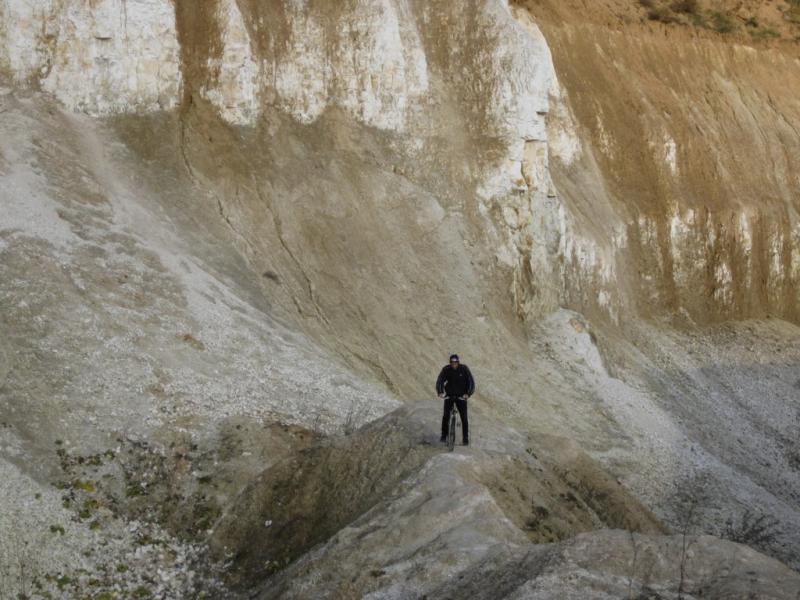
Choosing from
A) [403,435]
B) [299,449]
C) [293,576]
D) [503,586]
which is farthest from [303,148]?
[503,586]

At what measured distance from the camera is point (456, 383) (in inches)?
571

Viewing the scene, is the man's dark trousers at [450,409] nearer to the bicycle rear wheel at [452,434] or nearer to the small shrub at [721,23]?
the bicycle rear wheel at [452,434]

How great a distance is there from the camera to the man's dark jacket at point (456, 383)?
14461mm

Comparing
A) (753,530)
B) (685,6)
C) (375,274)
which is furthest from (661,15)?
(753,530)

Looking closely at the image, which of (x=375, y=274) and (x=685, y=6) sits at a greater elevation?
(x=685, y=6)

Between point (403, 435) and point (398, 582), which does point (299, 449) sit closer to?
point (403, 435)

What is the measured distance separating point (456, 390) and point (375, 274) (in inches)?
482

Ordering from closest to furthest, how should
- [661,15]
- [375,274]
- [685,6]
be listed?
[375,274] → [661,15] → [685,6]

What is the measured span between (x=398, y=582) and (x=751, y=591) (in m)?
3.55

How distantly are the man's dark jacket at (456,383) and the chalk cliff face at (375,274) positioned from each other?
82cm

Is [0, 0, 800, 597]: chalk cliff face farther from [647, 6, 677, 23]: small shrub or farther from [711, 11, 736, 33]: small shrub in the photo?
[711, 11, 736, 33]: small shrub

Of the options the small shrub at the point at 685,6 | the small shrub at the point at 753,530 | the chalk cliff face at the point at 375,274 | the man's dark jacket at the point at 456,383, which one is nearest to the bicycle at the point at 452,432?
the man's dark jacket at the point at 456,383

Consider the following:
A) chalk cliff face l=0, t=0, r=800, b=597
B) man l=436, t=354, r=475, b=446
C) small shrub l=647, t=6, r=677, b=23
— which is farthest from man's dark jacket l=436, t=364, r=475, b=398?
small shrub l=647, t=6, r=677, b=23

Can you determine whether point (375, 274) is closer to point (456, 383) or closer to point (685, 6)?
point (456, 383)
